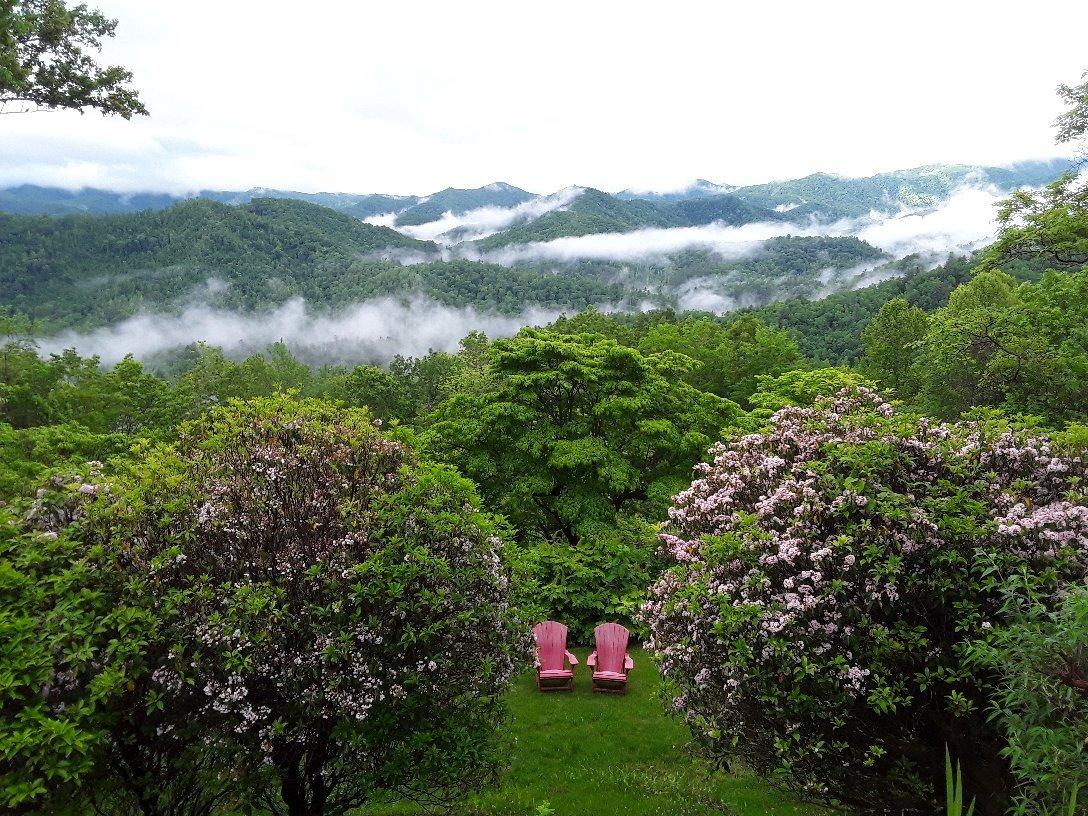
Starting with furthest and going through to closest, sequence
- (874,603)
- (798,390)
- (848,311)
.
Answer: (848,311) → (798,390) → (874,603)

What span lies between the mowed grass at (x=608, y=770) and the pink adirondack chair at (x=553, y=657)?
0.61ft

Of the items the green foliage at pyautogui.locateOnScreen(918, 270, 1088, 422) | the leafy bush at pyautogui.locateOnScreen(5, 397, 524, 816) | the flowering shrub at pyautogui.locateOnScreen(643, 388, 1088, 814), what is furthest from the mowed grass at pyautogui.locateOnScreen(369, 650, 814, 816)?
the green foliage at pyautogui.locateOnScreen(918, 270, 1088, 422)

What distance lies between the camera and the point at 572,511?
15.3m

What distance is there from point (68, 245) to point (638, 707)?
702 ft

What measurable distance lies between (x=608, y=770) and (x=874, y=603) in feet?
15.8

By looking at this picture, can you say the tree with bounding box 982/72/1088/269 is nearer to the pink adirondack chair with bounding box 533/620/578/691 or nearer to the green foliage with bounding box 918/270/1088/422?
the green foliage with bounding box 918/270/1088/422

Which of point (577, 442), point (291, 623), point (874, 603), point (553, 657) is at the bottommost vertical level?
point (553, 657)

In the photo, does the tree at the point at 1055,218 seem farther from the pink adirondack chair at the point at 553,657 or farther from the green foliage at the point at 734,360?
the green foliage at the point at 734,360

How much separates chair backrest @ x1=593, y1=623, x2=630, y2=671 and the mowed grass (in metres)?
0.54

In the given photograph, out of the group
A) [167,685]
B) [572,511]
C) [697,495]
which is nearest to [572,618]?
[572,511]

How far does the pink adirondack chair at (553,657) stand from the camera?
1116cm

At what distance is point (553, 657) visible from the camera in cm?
1144

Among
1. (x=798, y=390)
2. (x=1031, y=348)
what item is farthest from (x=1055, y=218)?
(x=798, y=390)

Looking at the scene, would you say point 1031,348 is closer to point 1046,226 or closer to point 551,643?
point 1046,226
